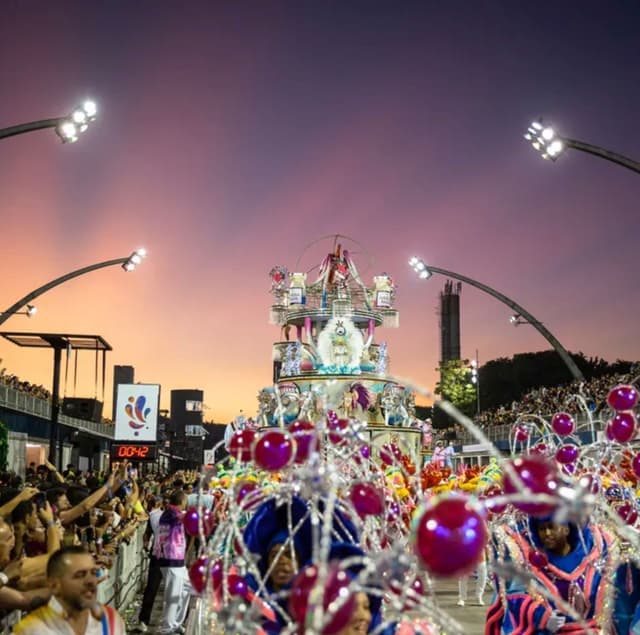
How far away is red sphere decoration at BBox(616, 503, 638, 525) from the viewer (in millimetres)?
7785

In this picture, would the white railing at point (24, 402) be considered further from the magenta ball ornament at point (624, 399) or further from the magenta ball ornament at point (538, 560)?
the magenta ball ornament at point (624, 399)

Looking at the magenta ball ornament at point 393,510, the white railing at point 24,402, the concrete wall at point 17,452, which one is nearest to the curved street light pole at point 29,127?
the magenta ball ornament at point 393,510

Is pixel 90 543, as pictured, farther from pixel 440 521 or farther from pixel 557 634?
pixel 440 521

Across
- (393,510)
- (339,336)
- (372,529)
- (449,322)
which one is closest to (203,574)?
(372,529)

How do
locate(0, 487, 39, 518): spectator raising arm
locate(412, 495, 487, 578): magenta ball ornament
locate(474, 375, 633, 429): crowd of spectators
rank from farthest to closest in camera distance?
1. locate(474, 375, 633, 429): crowd of spectators
2. locate(0, 487, 39, 518): spectator raising arm
3. locate(412, 495, 487, 578): magenta ball ornament

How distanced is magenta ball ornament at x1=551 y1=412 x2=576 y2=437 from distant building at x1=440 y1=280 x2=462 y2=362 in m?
106

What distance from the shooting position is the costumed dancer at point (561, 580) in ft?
18.9

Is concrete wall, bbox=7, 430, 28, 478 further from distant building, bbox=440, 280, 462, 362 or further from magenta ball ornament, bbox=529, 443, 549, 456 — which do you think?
distant building, bbox=440, 280, 462, 362

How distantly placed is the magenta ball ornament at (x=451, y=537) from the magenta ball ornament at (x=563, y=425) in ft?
19.0

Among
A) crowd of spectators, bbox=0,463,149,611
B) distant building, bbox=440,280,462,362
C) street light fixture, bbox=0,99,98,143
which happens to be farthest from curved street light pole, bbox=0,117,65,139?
distant building, bbox=440,280,462,362

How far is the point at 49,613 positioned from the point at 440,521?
8.45 ft

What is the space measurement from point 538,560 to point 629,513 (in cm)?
220

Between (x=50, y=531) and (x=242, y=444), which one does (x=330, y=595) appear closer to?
(x=242, y=444)

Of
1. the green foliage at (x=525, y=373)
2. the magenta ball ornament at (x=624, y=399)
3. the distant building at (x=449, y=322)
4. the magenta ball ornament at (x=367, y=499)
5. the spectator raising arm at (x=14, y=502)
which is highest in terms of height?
the distant building at (x=449, y=322)
